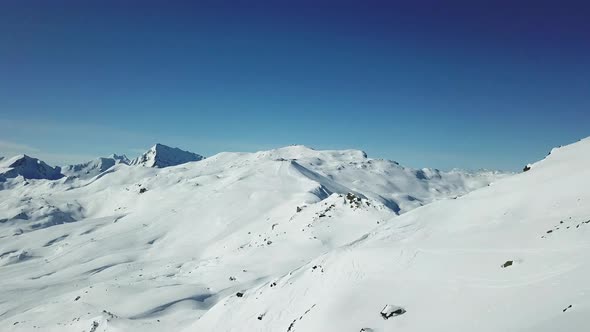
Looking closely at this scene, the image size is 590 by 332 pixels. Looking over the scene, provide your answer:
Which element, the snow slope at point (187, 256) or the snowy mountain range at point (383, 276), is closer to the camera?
the snowy mountain range at point (383, 276)

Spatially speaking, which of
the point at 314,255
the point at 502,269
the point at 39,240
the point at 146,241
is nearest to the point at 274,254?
the point at 314,255

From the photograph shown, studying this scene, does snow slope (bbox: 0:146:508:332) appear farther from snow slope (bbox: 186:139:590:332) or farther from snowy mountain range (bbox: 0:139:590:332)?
snow slope (bbox: 186:139:590:332)

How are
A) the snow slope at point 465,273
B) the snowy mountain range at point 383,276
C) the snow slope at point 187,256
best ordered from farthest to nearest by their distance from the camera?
the snow slope at point 187,256, the snowy mountain range at point 383,276, the snow slope at point 465,273

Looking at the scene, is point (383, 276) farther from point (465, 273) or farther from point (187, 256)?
point (187, 256)

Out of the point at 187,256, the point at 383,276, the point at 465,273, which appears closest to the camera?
the point at 465,273

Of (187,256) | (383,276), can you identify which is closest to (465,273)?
(383,276)

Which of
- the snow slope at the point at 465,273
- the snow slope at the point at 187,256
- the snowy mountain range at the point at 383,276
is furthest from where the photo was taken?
the snow slope at the point at 187,256

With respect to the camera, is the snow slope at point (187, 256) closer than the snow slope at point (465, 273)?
No

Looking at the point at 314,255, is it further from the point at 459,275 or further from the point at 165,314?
the point at 459,275

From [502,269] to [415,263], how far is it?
5.47 meters

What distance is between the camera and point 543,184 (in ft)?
102

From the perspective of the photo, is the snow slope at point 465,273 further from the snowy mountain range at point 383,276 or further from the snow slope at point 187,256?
the snow slope at point 187,256

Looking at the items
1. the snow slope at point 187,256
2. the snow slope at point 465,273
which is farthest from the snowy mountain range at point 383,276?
the snow slope at point 187,256

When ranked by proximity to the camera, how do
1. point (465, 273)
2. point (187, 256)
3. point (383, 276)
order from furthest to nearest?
point (187, 256) < point (383, 276) < point (465, 273)
